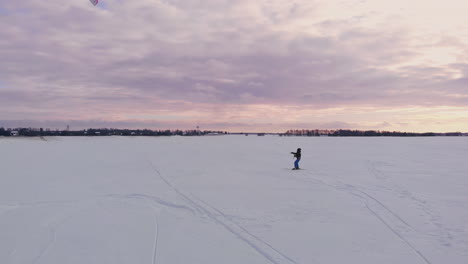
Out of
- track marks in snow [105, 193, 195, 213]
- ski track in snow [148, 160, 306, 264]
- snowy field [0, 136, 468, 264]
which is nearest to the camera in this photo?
ski track in snow [148, 160, 306, 264]

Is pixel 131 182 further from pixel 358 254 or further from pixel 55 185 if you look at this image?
pixel 358 254

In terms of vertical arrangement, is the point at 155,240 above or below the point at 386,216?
below

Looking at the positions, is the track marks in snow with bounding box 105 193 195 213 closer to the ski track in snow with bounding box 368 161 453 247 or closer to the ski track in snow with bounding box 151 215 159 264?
the ski track in snow with bounding box 151 215 159 264

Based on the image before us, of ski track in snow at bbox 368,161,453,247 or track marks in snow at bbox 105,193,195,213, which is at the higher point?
ski track in snow at bbox 368,161,453,247

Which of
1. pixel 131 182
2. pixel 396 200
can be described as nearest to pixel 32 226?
pixel 131 182

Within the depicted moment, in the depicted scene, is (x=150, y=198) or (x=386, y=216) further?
(x=150, y=198)

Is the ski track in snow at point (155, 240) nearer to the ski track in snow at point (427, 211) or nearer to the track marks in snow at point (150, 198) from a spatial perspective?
the track marks in snow at point (150, 198)

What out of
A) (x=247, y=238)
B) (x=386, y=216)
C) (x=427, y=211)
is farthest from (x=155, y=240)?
(x=427, y=211)

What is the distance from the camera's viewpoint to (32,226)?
19.8 ft

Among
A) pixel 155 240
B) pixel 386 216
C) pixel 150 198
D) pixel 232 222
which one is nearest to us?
pixel 155 240

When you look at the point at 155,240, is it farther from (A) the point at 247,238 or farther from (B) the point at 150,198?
(B) the point at 150,198

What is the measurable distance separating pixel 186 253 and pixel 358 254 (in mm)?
2657

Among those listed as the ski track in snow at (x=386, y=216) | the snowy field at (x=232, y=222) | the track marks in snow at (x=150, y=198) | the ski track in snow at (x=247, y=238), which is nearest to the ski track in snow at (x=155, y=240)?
the snowy field at (x=232, y=222)

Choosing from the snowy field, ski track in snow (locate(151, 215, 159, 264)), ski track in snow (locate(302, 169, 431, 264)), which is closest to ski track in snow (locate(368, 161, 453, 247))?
the snowy field
